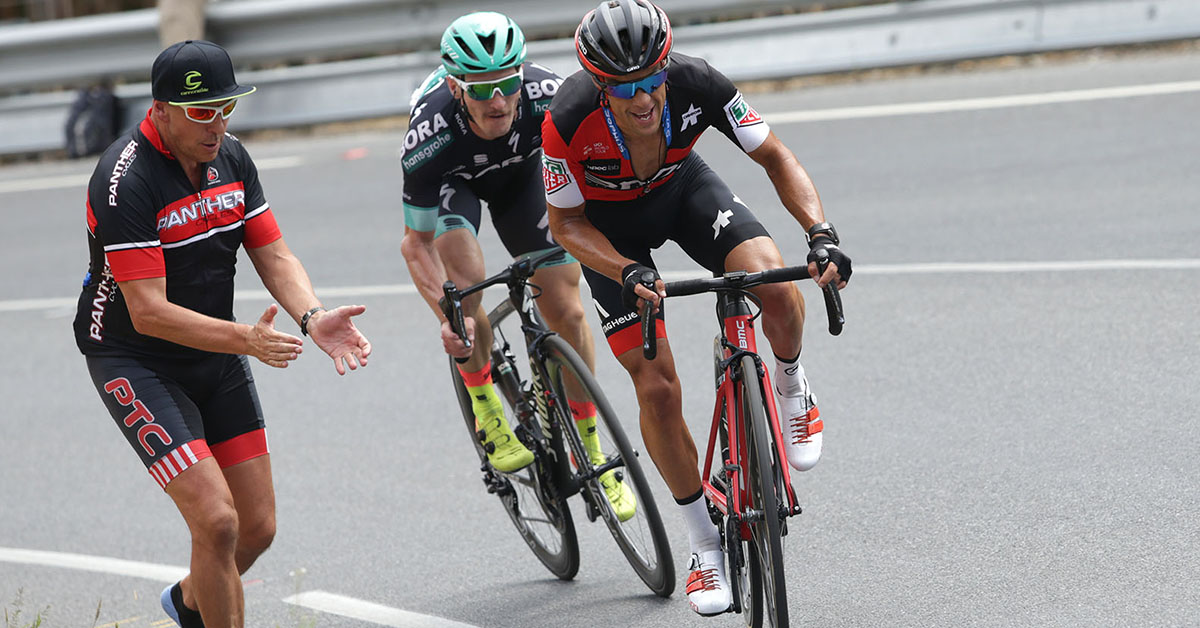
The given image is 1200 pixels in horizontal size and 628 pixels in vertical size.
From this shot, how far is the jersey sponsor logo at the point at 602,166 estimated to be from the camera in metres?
5.19

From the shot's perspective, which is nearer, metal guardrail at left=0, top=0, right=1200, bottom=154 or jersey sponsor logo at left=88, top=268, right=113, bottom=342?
jersey sponsor logo at left=88, top=268, right=113, bottom=342

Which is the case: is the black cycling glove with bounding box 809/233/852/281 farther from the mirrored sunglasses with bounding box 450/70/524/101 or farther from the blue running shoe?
the blue running shoe

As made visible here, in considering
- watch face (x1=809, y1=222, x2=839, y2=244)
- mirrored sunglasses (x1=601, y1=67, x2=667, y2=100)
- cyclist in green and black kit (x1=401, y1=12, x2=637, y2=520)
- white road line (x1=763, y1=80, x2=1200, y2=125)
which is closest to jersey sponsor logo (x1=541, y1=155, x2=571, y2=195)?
mirrored sunglasses (x1=601, y1=67, x2=667, y2=100)

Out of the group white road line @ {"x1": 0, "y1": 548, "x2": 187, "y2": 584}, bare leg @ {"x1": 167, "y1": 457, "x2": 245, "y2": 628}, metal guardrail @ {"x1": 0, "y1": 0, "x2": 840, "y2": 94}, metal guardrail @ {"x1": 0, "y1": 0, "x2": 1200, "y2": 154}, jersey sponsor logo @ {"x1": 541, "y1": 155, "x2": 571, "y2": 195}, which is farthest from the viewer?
metal guardrail @ {"x1": 0, "y1": 0, "x2": 840, "y2": 94}

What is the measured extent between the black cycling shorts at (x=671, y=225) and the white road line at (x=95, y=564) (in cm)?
290

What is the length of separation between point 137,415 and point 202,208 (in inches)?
31.0

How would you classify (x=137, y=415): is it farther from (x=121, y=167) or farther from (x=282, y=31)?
(x=282, y=31)

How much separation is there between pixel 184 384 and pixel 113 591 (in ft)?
6.71

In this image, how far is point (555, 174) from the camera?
17.1ft

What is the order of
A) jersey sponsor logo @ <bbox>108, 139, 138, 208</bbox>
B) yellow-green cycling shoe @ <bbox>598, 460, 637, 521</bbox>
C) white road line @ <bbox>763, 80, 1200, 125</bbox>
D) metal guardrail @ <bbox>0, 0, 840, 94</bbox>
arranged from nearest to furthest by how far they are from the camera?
jersey sponsor logo @ <bbox>108, 139, 138, 208</bbox> → yellow-green cycling shoe @ <bbox>598, 460, 637, 521</bbox> → white road line @ <bbox>763, 80, 1200, 125</bbox> → metal guardrail @ <bbox>0, 0, 840, 94</bbox>

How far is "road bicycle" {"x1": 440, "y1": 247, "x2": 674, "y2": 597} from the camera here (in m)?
5.71

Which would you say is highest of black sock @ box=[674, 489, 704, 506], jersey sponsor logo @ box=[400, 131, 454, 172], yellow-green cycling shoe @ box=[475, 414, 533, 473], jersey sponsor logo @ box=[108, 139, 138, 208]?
jersey sponsor logo @ box=[108, 139, 138, 208]

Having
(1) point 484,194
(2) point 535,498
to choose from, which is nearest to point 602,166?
(1) point 484,194

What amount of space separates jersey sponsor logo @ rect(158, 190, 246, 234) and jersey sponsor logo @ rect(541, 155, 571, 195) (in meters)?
1.14
